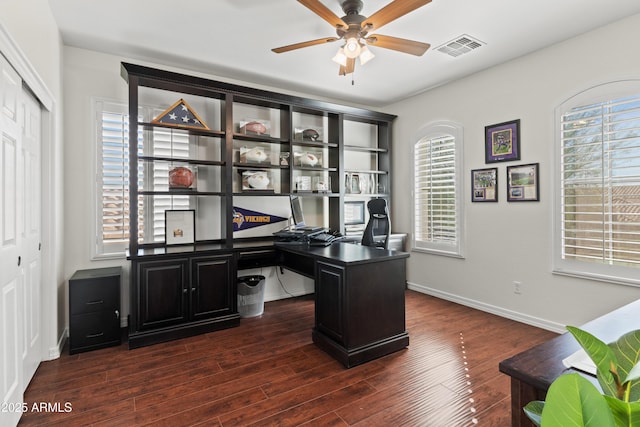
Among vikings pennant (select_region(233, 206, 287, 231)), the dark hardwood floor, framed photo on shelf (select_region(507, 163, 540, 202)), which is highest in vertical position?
framed photo on shelf (select_region(507, 163, 540, 202))

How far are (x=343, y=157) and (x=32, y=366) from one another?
12.7 ft

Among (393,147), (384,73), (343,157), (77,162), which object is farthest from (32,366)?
(393,147)

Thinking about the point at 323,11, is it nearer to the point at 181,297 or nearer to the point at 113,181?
the point at 113,181

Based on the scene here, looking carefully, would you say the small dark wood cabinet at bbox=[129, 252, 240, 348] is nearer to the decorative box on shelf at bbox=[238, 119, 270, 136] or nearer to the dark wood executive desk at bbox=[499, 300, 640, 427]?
the decorative box on shelf at bbox=[238, 119, 270, 136]

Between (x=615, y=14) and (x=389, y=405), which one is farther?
(x=615, y=14)

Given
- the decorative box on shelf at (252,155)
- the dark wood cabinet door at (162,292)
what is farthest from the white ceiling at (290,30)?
the dark wood cabinet door at (162,292)

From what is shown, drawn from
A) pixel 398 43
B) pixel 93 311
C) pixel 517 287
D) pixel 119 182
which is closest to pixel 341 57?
pixel 398 43

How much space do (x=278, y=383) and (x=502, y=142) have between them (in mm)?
A: 3451

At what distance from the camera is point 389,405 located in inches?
84.0

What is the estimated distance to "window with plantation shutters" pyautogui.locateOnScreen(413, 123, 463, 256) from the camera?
4.26m

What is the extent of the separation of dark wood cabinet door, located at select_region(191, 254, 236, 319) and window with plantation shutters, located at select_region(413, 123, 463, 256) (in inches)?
109

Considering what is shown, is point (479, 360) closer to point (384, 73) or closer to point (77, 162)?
point (384, 73)

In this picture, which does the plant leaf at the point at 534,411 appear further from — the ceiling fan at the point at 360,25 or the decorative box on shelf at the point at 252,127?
the decorative box on shelf at the point at 252,127

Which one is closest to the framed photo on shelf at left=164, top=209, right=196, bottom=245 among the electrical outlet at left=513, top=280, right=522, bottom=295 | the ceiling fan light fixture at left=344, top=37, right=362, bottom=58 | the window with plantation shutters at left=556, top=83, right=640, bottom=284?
the ceiling fan light fixture at left=344, top=37, right=362, bottom=58
